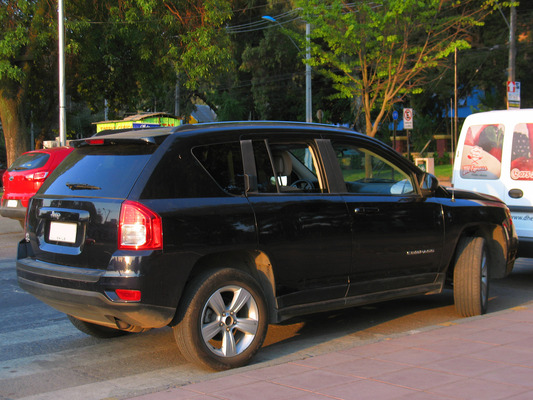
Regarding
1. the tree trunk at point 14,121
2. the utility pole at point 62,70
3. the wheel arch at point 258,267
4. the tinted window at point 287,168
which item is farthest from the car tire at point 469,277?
the tree trunk at point 14,121

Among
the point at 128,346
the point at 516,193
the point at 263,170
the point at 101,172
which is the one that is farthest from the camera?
the point at 516,193

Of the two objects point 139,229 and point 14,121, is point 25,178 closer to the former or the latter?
point 139,229

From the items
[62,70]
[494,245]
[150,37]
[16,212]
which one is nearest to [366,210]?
[494,245]

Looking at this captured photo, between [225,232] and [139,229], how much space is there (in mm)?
644

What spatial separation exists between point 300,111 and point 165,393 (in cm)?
4614

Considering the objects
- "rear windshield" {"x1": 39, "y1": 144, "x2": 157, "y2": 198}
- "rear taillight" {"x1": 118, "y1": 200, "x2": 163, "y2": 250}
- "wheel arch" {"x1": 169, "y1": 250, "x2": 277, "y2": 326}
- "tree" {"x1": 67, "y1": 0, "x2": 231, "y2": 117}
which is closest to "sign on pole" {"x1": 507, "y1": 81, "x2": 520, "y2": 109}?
"tree" {"x1": 67, "y1": 0, "x2": 231, "y2": 117}

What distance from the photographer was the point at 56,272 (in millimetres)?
4648

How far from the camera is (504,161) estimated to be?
838cm

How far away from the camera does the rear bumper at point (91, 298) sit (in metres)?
4.33

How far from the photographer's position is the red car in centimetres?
1220

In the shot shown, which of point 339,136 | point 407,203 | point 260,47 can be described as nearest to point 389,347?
point 407,203

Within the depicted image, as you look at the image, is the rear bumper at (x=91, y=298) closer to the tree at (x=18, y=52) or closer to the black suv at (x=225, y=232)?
the black suv at (x=225, y=232)

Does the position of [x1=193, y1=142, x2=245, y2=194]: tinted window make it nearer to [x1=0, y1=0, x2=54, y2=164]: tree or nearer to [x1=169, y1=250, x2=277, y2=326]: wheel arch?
[x1=169, y1=250, x2=277, y2=326]: wheel arch

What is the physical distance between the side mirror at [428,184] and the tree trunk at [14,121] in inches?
779
